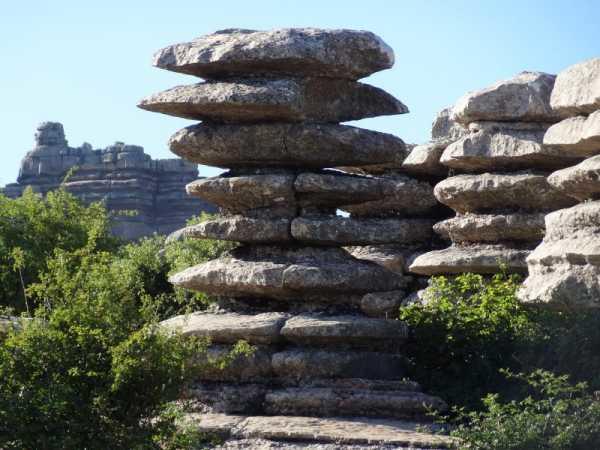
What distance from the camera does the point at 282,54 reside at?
10055 millimetres

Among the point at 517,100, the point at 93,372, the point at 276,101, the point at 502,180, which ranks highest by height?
the point at 517,100

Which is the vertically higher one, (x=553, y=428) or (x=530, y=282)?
(x=530, y=282)

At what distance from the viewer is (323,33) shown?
33.7 feet

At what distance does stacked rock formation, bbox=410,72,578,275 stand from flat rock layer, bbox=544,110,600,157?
168cm

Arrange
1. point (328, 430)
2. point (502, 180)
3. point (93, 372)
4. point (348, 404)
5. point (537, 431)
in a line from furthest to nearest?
point (502, 180) < point (348, 404) < point (328, 430) < point (93, 372) < point (537, 431)

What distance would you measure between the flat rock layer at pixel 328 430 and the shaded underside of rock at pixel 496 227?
3.33 m

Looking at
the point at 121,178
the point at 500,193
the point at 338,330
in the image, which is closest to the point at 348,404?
the point at 338,330

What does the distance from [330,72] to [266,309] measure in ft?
6.74

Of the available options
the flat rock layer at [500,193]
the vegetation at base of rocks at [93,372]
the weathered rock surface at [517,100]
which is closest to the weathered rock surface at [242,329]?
the vegetation at base of rocks at [93,372]

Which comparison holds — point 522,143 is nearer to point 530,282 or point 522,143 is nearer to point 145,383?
point 530,282

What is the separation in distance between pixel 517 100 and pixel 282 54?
2.80 m

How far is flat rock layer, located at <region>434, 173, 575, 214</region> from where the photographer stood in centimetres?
1157

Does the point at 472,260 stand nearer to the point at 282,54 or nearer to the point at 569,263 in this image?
the point at 569,263

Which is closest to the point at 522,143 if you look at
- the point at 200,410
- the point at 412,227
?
the point at 412,227
